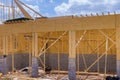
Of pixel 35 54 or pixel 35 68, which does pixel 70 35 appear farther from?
pixel 35 68

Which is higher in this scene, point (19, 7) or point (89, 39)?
point (19, 7)

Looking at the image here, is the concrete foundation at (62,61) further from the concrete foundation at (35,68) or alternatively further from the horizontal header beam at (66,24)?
the concrete foundation at (35,68)

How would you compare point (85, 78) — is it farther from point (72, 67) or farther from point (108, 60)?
point (108, 60)

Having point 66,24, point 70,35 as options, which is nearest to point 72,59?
point 70,35

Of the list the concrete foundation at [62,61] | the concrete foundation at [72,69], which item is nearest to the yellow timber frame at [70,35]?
the concrete foundation at [72,69]

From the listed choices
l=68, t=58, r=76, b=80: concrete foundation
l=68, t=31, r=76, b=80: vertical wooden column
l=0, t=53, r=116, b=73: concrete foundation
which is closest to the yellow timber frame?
l=68, t=31, r=76, b=80: vertical wooden column

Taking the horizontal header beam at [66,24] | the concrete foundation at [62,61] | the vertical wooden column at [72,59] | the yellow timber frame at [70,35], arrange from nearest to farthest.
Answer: the horizontal header beam at [66,24] → the yellow timber frame at [70,35] → the vertical wooden column at [72,59] → the concrete foundation at [62,61]

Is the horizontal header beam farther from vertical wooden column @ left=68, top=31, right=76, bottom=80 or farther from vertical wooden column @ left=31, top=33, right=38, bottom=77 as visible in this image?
vertical wooden column @ left=68, top=31, right=76, bottom=80

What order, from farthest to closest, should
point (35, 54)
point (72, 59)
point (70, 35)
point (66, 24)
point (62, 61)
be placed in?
point (62, 61), point (35, 54), point (66, 24), point (70, 35), point (72, 59)

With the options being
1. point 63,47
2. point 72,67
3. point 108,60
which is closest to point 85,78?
point 72,67

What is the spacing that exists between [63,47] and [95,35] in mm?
3244

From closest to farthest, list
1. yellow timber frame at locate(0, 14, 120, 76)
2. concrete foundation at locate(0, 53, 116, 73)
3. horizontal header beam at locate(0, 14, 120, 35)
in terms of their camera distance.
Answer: horizontal header beam at locate(0, 14, 120, 35), yellow timber frame at locate(0, 14, 120, 76), concrete foundation at locate(0, 53, 116, 73)

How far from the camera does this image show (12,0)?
1228 inches

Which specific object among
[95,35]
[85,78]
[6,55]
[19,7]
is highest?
[19,7]
